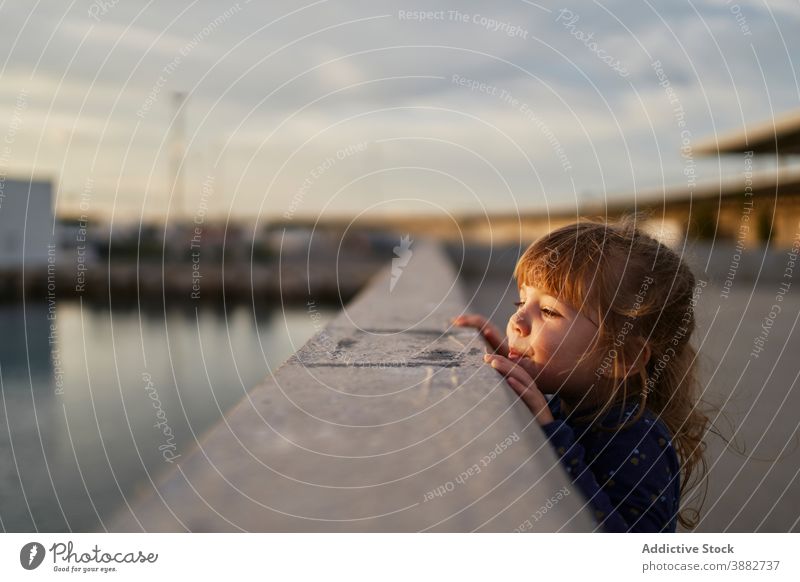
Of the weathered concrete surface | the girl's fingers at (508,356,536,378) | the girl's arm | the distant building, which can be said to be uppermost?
the weathered concrete surface

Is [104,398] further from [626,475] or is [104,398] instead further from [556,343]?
[626,475]

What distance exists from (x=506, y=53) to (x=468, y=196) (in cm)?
49

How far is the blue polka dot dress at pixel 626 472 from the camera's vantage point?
3.73ft

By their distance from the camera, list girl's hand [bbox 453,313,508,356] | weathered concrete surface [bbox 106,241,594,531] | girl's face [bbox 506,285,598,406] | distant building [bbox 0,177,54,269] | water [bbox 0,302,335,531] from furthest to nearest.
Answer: distant building [bbox 0,177,54,269] → water [bbox 0,302,335,531] → girl's hand [bbox 453,313,508,356] → girl's face [bbox 506,285,598,406] → weathered concrete surface [bbox 106,241,594,531]

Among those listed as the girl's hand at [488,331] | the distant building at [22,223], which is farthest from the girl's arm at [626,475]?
the distant building at [22,223]

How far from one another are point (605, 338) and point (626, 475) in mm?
301

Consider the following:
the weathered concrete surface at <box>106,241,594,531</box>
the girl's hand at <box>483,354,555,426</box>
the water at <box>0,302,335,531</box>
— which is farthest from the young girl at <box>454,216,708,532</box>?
the water at <box>0,302,335,531</box>

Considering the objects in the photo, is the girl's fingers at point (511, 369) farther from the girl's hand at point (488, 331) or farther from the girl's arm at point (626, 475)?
the girl's hand at point (488, 331)

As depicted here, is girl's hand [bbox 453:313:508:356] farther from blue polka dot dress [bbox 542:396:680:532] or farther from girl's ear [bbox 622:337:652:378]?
blue polka dot dress [bbox 542:396:680:532]

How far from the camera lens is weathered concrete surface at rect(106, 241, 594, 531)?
2.52ft

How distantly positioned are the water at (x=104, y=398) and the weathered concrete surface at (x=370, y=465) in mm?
974
